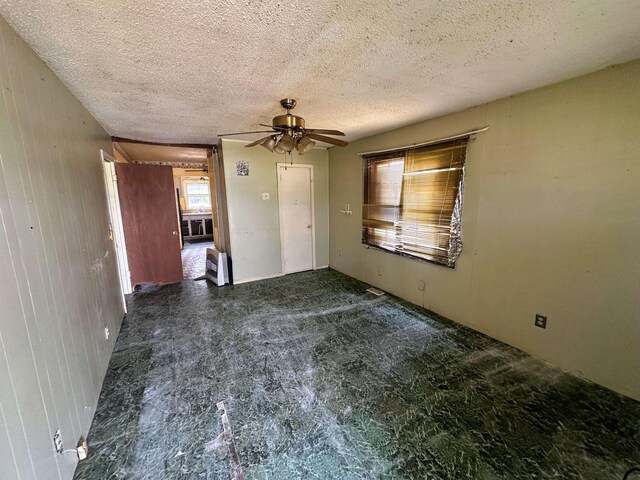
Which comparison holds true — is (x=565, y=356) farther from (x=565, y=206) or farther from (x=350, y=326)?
(x=350, y=326)

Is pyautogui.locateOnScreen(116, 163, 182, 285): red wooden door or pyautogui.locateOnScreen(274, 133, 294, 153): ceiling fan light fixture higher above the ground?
pyautogui.locateOnScreen(274, 133, 294, 153): ceiling fan light fixture

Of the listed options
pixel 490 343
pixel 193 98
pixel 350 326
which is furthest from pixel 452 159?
pixel 193 98

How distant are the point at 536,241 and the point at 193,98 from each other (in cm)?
324

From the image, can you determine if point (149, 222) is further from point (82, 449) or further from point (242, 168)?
point (82, 449)

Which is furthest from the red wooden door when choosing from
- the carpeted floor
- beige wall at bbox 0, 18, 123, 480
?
beige wall at bbox 0, 18, 123, 480

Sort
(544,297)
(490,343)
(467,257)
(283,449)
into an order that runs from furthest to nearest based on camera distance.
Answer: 1. (467,257)
2. (490,343)
3. (544,297)
4. (283,449)

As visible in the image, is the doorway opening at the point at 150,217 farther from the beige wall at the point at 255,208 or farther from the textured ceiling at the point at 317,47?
the textured ceiling at the point at 317,47

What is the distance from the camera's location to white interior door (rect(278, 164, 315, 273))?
4.65 m

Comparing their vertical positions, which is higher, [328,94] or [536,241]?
[328,94]

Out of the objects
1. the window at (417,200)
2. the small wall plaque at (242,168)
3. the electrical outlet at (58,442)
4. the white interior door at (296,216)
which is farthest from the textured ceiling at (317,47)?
the white interior door at (296,216)

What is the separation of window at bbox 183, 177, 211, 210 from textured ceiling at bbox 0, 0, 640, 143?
7.00m

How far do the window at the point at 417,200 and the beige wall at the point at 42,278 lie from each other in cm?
328

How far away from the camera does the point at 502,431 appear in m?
1.64

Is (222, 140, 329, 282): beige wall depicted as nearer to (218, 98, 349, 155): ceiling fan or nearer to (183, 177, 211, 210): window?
(218, 98, 349, 155): ceiling fan
